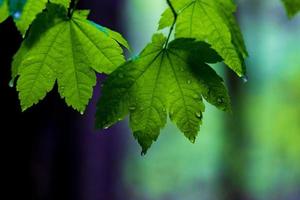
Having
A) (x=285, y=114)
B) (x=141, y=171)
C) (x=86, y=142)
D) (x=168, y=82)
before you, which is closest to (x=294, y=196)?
(x=285, y=114)

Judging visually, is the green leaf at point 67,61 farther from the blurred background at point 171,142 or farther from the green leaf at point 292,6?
the blurred background at point 171,142

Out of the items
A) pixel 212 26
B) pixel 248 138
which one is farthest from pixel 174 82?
pixel 248 138

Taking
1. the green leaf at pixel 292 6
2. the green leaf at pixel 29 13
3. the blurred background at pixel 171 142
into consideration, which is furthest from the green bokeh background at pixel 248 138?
the green leaf at pixel 29 13

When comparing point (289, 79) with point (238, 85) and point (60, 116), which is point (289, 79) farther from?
point (60, 116)

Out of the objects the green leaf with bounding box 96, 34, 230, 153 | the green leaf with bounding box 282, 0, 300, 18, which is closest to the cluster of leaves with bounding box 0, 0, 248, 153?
the green leaf with bounding box 96, 34, 230, 153

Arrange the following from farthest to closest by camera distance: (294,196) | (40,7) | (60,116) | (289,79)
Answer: (294,196) < (289,79) < (60,116) < (40,7)

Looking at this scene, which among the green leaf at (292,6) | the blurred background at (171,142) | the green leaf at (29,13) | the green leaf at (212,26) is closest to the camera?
the green leaf at (29,13)

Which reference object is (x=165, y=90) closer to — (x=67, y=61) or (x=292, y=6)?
(x=67, y=61)
